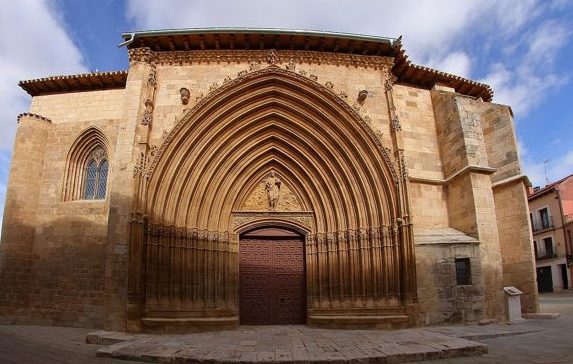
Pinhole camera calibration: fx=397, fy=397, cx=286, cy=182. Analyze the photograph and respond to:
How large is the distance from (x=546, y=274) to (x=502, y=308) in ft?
62.5

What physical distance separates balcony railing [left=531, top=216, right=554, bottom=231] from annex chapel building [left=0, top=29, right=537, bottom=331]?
54.2ft

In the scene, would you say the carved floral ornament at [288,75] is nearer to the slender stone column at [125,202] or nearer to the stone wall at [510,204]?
the slender stone column at [125,202]

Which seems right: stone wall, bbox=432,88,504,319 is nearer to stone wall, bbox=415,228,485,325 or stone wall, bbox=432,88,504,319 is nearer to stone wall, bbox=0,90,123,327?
stone wall, bbox=415,228,485,325

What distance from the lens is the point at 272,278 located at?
10.3 m

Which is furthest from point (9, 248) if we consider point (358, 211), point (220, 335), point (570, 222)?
point (570, 222)

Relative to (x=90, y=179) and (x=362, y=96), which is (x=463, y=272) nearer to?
(x=362, y=96)

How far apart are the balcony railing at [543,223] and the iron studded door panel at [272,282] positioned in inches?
799

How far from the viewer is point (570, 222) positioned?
73.5ft

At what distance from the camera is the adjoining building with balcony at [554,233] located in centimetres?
2281

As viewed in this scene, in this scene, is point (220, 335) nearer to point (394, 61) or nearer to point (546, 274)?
point (394, 61)

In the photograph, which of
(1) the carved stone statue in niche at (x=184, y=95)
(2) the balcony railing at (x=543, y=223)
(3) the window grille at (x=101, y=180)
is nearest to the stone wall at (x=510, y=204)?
(1) the carved stone statue in niche at (x=184, y=95)

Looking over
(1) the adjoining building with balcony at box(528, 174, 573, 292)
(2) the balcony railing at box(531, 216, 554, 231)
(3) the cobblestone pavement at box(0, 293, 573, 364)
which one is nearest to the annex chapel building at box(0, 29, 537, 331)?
(3) the cobblestone pavement at box(0, 293, 573, 364)

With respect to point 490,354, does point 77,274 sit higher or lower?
higher

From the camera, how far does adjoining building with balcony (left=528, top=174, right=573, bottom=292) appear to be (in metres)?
22.8
